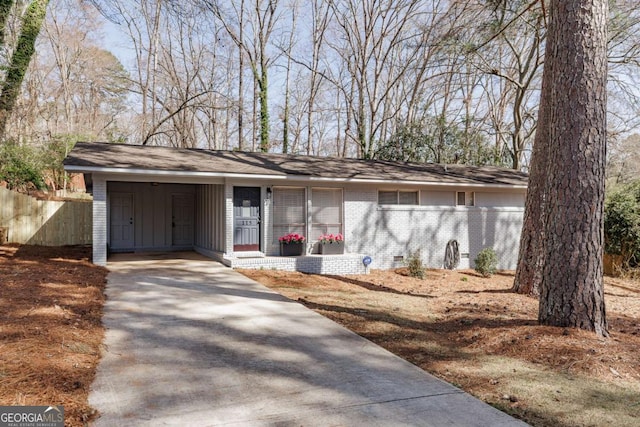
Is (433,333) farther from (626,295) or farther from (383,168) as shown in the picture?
(383,168)

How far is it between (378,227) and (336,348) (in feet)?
26.2

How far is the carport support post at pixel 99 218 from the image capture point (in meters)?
10.0

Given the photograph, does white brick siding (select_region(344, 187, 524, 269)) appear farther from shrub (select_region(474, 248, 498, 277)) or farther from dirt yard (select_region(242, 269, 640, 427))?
dirt yard (select_region(242, 269, 640, 427))

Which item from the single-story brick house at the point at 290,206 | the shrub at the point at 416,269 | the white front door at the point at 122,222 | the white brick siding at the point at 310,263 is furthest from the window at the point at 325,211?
the white front door at the point at 122,222

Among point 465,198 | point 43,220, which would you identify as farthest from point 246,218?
point 43,220

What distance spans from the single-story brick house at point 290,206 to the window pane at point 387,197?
0.10 ft

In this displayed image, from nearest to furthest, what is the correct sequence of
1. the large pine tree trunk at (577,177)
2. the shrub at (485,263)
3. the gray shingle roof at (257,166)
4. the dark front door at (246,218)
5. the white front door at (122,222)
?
the large pine tree trunk at (577,177), the gray shingle roof at (257,166), the dark front door at (246,218), the shrub at (485,263), the white front door at (122,222)

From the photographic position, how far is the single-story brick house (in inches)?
427

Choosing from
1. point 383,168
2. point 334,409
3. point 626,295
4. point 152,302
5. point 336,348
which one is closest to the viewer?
point 334,409

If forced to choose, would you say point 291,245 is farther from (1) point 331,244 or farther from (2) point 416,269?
(2) point 416,269

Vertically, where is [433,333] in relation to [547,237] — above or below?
below

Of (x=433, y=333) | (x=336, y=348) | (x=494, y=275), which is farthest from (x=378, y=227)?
(x=336, y=348)

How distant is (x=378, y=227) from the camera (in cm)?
1256

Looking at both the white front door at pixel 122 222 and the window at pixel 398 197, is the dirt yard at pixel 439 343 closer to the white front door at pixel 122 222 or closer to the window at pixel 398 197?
the window at pixel 398 197
